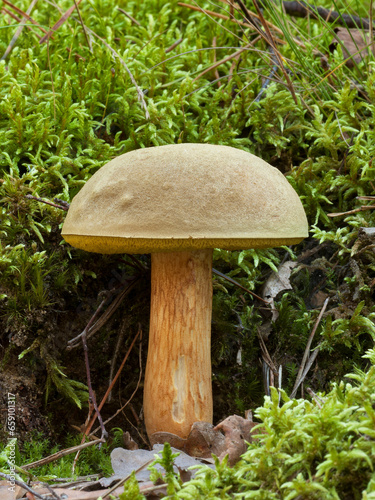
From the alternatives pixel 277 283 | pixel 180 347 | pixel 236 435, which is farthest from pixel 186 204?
pixel 277 283

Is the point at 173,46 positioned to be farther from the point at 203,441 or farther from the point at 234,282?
the point at 203,441

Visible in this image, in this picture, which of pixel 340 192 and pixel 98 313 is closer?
pixel 98 313

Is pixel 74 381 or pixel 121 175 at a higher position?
pixel 121 175

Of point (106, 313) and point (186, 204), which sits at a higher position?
point (186, 204)

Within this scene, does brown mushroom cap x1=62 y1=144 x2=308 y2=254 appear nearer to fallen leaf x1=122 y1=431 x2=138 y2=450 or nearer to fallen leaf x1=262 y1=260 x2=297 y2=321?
fallen leaf x1=262 y1=260 x2=297 y2=321

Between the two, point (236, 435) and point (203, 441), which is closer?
point (236, 435)

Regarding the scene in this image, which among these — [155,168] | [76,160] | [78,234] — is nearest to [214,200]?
[155,168]

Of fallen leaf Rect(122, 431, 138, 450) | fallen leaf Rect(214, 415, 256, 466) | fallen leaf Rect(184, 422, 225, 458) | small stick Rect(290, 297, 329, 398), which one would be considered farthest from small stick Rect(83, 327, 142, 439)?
small stick Rect(290, 297, 329, 398)

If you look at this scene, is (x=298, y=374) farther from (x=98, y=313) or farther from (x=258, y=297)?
(x=98, y=313)
